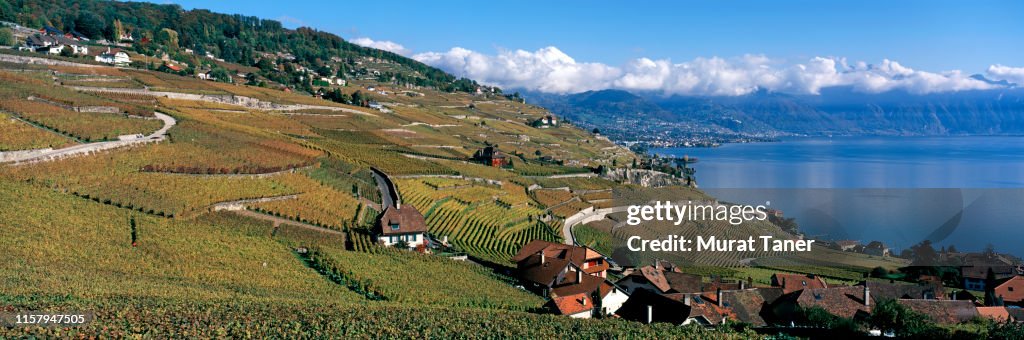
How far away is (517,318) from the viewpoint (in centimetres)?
1888

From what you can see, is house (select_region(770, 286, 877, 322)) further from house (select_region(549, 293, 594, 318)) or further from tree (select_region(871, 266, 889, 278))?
tree (select_region(871, 266, 889, 278))

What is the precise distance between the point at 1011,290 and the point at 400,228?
32254 mm

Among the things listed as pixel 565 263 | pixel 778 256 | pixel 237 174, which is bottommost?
pixel 778 256

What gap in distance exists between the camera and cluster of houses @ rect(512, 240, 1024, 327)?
25938 millimetres

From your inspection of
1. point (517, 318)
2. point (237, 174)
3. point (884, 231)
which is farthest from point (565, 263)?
point (884, 231)

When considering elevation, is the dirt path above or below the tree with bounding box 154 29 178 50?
below

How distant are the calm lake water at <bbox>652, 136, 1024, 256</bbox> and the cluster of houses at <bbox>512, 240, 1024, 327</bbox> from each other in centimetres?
3873

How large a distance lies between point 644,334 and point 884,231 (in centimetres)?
6349

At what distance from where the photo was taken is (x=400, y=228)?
3241 centimetres

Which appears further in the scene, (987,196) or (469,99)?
(469,99)

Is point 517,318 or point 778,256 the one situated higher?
point 517,318

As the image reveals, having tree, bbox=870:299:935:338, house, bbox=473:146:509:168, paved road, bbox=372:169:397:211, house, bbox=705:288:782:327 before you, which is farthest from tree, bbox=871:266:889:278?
house, bbox=473:146:509:168

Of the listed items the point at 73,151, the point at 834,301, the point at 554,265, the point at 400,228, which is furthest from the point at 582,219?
the point at 73,151

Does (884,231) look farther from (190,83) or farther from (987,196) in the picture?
(190,83)
